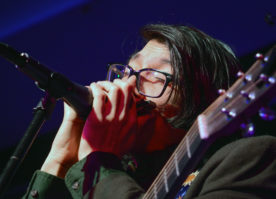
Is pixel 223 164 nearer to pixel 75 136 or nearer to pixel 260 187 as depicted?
pixel 260 187

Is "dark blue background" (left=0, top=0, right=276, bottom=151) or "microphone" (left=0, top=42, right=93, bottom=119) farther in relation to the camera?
"dark blue background" (left=0, top=0, right=276, bottom=151)

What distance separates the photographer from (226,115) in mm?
714

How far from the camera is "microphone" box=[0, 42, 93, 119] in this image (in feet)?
2.86

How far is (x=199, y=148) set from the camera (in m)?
0.78

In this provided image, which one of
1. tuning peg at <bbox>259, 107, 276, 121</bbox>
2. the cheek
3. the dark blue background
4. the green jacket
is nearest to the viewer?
tuning peg at <bbox>259, 107, 276, 121</bbox>

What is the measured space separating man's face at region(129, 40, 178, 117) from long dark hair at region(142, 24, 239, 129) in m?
0.03

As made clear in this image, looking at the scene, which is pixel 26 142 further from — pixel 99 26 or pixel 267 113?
pixel 99 26

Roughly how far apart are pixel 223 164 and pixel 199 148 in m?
0.09

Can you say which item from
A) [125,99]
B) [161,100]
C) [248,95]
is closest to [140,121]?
[125,99]

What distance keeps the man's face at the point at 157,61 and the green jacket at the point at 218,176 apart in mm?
438

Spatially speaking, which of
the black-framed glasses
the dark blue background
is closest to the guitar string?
the black-framed glasses

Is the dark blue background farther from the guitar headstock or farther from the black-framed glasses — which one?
the guitar headstock

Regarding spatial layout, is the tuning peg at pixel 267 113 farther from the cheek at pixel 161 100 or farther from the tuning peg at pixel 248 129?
the cheek at pixel 161 100

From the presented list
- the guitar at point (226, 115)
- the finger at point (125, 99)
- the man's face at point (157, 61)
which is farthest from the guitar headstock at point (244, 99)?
the man's face at point (157, 61)
